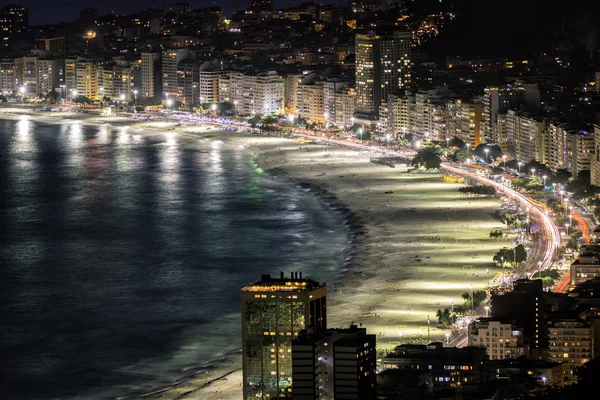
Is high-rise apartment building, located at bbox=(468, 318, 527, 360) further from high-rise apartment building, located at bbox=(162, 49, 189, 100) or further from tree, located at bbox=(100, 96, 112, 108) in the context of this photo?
tree, located at bbox=(100, 96, 112, 108)

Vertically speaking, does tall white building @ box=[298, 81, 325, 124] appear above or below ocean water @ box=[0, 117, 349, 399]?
above

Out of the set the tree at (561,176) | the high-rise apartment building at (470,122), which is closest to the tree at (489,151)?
the high-rise apartment building at (470,122)

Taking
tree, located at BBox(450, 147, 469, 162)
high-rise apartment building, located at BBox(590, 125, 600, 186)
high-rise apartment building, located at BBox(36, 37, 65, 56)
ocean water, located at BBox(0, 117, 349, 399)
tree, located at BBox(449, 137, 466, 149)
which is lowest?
ocean water, located at BBox(0, 117, 349, 399)

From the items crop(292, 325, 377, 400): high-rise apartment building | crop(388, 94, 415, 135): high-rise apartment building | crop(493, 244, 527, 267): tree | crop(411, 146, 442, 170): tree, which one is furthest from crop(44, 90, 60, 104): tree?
crop(292, 325, 377, 400): high-rise apartment building

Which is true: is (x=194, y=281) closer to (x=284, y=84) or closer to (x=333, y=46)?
(x=284, y=84)

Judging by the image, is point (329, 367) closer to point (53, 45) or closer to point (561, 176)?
point (561, 176)

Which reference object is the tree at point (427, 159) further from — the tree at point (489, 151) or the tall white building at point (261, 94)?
the tall white building at point (261, 94)
